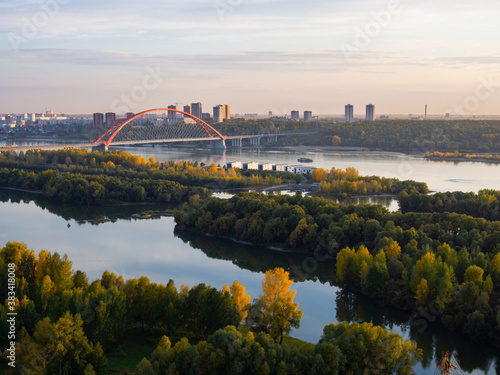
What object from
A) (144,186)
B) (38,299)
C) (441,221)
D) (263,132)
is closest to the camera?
(38,299)

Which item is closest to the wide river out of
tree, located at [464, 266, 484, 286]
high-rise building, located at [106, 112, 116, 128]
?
tree, located at [464, 266, 484, 286]

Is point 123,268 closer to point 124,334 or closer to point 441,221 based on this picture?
point 124,334

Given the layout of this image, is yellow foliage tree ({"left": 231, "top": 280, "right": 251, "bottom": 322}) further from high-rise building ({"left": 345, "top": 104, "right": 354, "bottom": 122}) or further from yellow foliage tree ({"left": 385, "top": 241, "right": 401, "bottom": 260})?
high-rise building ({"left": 345, "top": 104, "right": 354, "bottom": 122})

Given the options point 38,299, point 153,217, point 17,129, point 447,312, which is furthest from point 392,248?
point 17,129

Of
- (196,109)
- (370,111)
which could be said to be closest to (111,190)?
(196,109)

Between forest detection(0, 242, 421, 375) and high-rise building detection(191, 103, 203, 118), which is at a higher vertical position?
high-rise building detection(191, 103, 203, 118)

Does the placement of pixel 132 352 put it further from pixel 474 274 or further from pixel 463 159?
pixel 463 159
